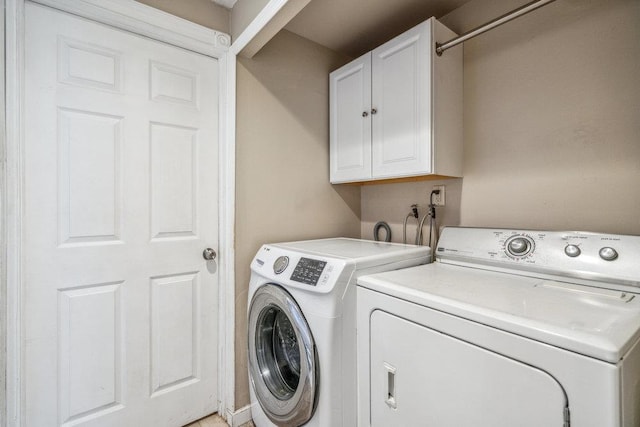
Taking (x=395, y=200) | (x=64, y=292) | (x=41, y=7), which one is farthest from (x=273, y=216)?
(x=41, y=7)

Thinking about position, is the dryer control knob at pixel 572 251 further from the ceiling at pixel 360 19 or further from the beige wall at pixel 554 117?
the ceiling at pixel 360 19

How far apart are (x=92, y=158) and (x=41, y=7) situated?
0.64m

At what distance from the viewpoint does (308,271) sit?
1294 millimetres

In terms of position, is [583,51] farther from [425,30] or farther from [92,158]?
[92,158]

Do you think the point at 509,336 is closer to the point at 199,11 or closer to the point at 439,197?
the point at 439,197

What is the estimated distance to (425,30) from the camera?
1481mm

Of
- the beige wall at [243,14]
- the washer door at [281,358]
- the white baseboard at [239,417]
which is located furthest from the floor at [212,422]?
the beige wall at [243,14]

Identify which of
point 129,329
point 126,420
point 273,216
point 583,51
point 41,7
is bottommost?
point 126,420

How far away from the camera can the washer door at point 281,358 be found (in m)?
1.22

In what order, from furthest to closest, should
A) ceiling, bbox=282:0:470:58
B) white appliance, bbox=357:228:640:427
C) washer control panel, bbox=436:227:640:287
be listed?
ceiling, bbox=282:0:470:58
washer control panel, bbox=436:227:640:287
white appliance, bbox=357:228:640:427

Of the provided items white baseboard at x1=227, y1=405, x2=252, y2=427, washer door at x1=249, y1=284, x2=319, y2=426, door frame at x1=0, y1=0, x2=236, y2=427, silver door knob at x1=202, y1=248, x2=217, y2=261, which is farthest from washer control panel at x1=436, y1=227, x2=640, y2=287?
door frame at x1=0, y1=0, x2=236, y2=427

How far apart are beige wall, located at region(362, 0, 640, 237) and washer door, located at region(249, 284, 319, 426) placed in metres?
1.08

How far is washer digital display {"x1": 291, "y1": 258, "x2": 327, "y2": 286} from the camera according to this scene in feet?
4.08

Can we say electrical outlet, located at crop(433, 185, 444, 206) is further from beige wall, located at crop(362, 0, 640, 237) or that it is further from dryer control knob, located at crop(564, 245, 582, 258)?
dryer control knob, located at crop(564, 245, 582, 258)
